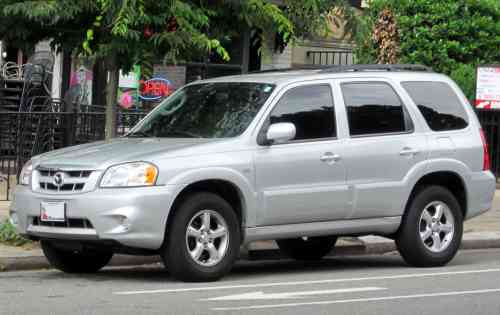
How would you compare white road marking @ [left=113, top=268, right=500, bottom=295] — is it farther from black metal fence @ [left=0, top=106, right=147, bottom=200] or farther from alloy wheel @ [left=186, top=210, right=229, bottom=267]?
black metal fence @ [left=0, top=106, right=147, bottom=200]

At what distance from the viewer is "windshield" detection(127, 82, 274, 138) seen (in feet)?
37.4

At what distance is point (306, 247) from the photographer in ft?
43.2

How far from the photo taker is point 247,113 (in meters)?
11.4

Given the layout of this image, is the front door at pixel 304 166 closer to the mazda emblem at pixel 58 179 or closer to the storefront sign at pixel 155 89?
the mazda emblem at pixel 58 179

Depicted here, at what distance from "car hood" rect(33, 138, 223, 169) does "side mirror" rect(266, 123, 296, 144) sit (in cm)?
44

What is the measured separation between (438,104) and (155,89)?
35.6 ft

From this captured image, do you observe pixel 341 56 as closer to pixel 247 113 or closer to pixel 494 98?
pixel 494 98

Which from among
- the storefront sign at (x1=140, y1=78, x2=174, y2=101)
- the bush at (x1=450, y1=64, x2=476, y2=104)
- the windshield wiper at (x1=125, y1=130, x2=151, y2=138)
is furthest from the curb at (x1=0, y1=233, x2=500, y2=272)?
the storefront sign at (x1=140, y1=78, x2=174, y2=101)

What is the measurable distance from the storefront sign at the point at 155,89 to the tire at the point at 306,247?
986 centimetres

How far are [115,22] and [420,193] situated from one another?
3284mm

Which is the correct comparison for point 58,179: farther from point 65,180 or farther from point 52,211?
point 52,211

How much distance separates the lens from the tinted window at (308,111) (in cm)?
1152

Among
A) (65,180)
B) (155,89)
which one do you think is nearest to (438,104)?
(65,180)

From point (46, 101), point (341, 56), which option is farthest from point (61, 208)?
point (341, 56)
